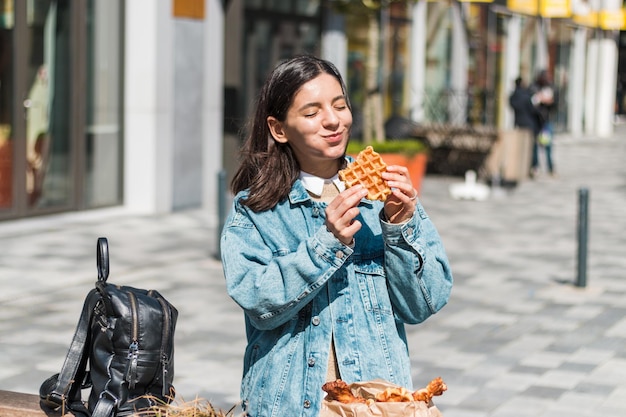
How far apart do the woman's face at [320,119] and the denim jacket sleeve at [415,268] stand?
0.24 m

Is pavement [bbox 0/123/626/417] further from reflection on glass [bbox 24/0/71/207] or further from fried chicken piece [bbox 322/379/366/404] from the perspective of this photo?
fried chicken piece [bbox 322/379/366/404]

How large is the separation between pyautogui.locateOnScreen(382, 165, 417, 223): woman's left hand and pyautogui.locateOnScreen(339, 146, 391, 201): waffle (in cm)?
2

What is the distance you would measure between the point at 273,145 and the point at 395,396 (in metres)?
0.76

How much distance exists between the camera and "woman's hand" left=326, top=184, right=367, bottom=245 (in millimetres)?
2629

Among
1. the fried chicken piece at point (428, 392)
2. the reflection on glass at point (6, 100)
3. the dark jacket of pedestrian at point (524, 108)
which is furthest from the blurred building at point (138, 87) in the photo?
the fried chicken piece at point (428, 392)

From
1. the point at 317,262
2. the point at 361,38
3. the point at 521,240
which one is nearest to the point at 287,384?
the point at 317,262

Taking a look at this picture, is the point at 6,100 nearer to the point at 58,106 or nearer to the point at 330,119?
the point at 58,106

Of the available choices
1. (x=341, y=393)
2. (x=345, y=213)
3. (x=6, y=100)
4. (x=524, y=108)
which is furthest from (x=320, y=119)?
(x=524, y=108)

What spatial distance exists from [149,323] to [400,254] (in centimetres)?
75

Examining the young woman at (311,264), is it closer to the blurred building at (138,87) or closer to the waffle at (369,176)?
the waffle at (369,176)

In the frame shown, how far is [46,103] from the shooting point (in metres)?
12.9

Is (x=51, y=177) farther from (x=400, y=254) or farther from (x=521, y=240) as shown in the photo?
(x=400, y=254)

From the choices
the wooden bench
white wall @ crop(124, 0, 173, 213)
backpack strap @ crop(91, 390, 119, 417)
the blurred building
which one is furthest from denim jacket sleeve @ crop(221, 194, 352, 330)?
white wall @ crop(124, 0, 173, 213)

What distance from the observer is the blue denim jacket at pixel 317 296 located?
2.77 m
